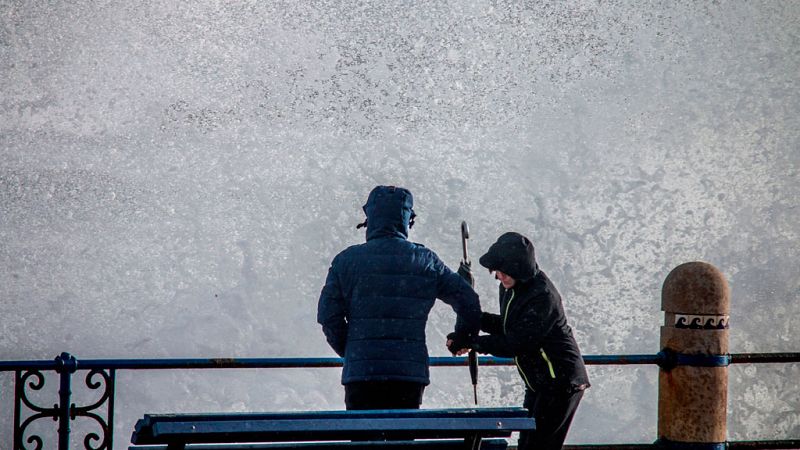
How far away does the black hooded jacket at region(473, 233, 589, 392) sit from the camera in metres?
3.64

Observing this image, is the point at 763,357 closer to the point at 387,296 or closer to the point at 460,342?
the point at 460,342

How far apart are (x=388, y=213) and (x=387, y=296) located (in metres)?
0.30

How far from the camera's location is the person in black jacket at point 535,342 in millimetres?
3648

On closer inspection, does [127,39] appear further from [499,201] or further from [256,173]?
[499,201]

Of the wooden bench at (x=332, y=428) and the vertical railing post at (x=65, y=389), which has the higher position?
the vertical railing post at (x=65, y=389)

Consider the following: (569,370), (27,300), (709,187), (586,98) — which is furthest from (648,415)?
(569,370)

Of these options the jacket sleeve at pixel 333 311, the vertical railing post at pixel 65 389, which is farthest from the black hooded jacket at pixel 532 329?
the vertical railing post at pixel 65 389

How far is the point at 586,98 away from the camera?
24.6 metres

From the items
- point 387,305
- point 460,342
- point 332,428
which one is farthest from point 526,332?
point 332,428

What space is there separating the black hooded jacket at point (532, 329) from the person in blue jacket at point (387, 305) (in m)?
0.24

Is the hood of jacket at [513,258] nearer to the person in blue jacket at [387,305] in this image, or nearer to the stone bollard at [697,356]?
the person in blue jacket at [387,305]

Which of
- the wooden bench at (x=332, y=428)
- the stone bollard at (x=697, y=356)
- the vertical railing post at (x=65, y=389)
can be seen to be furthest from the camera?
the stone bollard at (x=697, y=356)

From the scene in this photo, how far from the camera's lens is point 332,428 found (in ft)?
8.21

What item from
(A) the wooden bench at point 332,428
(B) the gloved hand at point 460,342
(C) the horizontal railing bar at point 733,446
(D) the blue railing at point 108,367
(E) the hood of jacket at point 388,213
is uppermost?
(E) the hood of jacket at point 388,213
